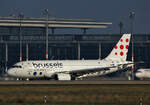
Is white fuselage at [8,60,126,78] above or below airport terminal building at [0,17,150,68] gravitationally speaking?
below

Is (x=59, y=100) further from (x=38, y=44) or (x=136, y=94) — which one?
(x=38, y=44)

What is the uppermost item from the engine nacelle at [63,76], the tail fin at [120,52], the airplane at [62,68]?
the tail fin at [120,52]

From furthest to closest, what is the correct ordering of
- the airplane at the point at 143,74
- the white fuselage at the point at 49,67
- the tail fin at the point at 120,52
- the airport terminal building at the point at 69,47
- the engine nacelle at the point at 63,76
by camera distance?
the airport terminal building at the point at 69,47 → the airplane at the point at 143,74 → the tail fin at the point at 120,52 → the engine nacelle at the point at 63,76 → the white fuselage at the point at 49,67

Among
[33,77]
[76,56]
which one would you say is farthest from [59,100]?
[76,56]

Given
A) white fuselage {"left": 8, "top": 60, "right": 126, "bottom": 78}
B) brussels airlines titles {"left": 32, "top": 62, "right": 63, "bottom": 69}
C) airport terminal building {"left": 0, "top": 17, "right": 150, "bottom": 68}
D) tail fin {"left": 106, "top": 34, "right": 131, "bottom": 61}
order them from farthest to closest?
airport terminal building {"left": 0, "top": 17, "right": 150, "bottom": 68} < tail fin {"left": 106, "top": 34, "right": 131, "bottom": 61} < brussels airlines titles {"left": 32, "top": 62, "right": 63, "bottom": 69} < white fuselage {"left": 8, "top": 60, "right": 126, "bottom": 78}

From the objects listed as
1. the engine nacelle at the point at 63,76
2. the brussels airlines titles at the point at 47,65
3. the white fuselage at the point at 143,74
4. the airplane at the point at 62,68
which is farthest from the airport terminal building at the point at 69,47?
the engine nacelle at the point at 63,76

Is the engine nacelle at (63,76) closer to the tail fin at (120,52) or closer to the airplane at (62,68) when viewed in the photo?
the airplane at (62,68)

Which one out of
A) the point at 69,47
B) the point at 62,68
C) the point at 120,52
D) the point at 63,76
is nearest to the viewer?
the point at 63,76

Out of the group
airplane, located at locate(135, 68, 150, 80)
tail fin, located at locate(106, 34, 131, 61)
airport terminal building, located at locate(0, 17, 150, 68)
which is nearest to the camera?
tail fin, located at locate(106, 34, 131, 61)

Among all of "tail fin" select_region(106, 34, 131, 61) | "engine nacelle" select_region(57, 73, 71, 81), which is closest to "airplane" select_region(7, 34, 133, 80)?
"engine nacelle" select_region(57, 73, 71, 81)

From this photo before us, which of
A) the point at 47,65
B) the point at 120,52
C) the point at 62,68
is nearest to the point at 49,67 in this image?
the point at 47,65

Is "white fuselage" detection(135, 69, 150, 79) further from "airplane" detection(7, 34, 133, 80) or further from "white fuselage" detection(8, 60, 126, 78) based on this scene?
"white fuselage" detection(8, 60, 126, 78)

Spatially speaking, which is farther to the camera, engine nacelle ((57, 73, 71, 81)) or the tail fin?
the tail fin

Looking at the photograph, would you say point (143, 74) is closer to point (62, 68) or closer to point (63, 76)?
point (62, 68)
